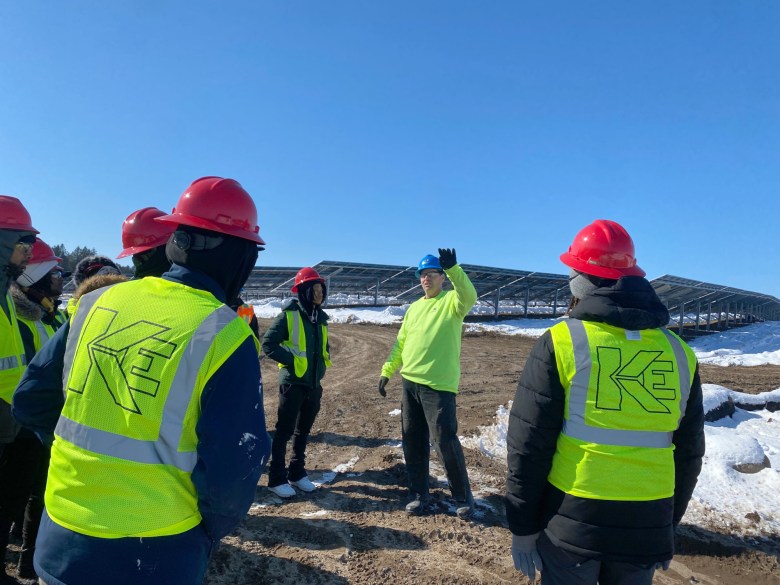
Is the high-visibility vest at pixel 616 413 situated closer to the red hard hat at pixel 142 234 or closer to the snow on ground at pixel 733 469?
the red hard hat at pixel 142 234

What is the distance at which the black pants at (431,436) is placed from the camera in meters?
3.92

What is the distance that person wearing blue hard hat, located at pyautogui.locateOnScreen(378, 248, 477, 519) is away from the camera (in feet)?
12.9

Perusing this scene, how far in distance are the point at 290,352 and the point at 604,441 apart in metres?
3.02

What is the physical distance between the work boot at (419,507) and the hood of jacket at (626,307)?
2670 millimetres

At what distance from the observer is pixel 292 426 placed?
14.8ft

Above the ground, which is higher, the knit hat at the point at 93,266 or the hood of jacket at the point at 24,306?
the knit hat at the point at 93,266

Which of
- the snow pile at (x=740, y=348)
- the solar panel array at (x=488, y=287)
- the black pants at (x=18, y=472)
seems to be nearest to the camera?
the black pants at (x=18, y=472)

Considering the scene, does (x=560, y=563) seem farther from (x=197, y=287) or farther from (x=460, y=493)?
(x=460, y=493)

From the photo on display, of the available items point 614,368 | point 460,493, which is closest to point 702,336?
point 460,493

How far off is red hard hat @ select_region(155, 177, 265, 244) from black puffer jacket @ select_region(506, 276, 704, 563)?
50.3 inches

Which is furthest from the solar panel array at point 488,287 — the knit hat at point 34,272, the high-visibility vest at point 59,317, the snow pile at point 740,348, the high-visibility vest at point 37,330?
the high-visibility vest at point 37,330

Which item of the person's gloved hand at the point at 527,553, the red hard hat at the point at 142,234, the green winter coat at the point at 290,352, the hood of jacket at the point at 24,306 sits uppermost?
the red hard hat at the point at 142,234

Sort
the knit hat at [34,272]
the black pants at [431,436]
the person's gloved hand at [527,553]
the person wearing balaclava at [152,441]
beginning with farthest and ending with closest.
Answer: the black pants at [431,436] → the knit hat at [34,272] → the person's gloved hand at [527,553] → the person wearing balaclava at [152,441]

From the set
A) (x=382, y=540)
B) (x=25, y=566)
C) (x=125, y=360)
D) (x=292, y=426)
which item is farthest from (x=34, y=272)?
(x=382, y=540)
